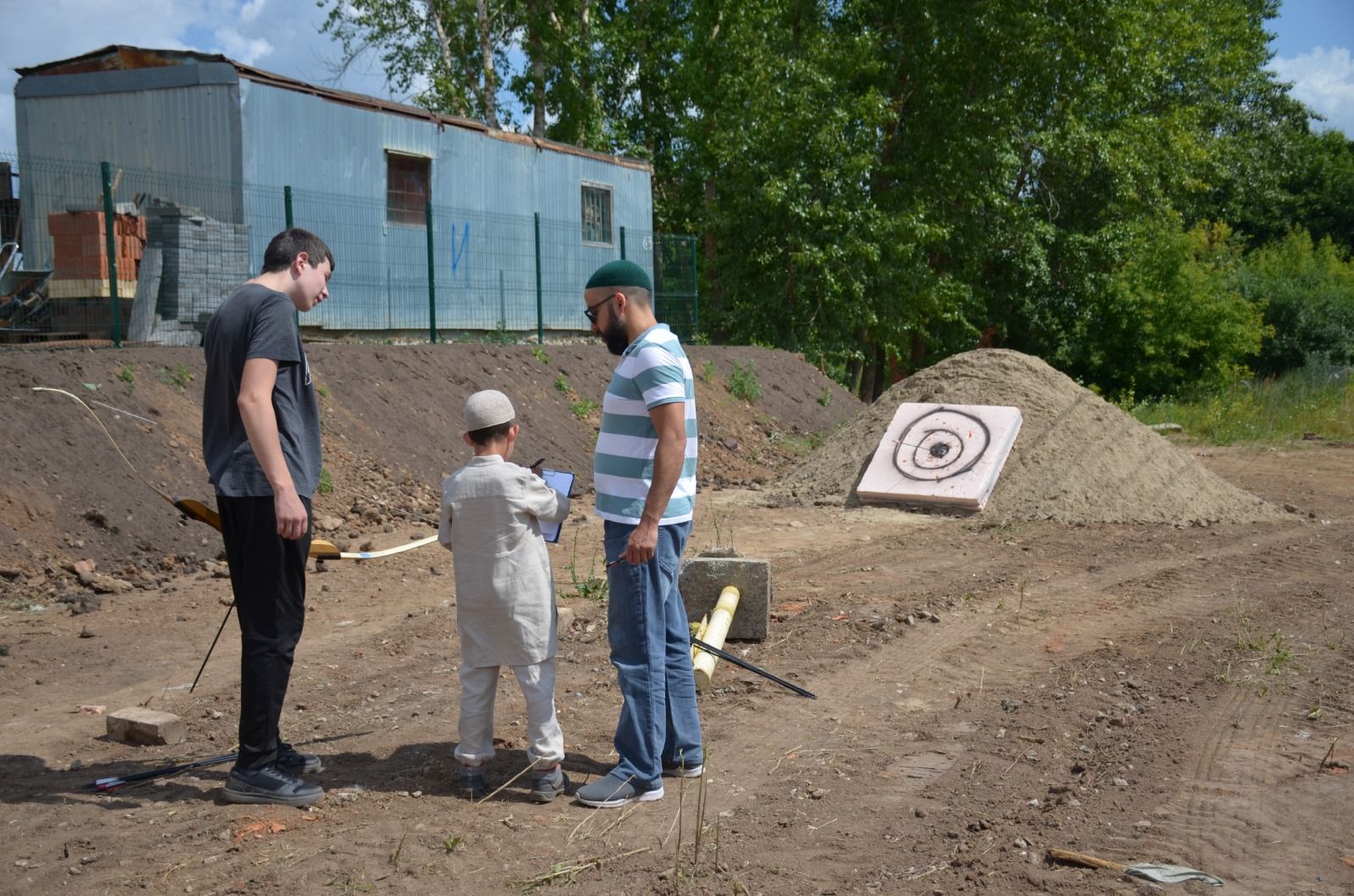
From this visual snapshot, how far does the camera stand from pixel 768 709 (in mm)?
5668

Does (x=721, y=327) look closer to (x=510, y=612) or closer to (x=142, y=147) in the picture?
(x=142, y=147)

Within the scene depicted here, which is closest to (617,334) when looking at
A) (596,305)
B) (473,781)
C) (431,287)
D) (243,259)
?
(596,305)

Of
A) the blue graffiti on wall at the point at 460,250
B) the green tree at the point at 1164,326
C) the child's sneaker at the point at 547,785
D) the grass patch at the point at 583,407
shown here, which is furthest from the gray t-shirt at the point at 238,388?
the green tree at the point at 1164,326

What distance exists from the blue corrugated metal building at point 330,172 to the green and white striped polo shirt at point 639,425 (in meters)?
12.0

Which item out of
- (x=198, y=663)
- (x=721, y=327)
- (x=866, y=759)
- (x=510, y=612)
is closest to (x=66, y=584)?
(x=198, y=663)

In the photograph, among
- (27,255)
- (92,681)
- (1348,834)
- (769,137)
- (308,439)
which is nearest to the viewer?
(1348,834)

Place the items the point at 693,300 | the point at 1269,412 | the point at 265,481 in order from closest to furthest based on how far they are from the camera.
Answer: the point at 265,481 < the point at 1269,412 < the point at 693,300

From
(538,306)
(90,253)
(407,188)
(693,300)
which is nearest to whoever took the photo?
(90,253)

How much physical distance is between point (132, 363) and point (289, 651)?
8.19 metres

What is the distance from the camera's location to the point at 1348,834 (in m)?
4.12

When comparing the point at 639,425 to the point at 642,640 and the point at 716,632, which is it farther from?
the point at 716,632

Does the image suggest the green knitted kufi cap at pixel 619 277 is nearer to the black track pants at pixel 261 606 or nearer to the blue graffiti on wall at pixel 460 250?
the black track pants at pixel 261 606

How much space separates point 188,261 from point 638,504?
36.7ft

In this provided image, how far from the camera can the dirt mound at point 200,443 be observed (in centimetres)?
902
